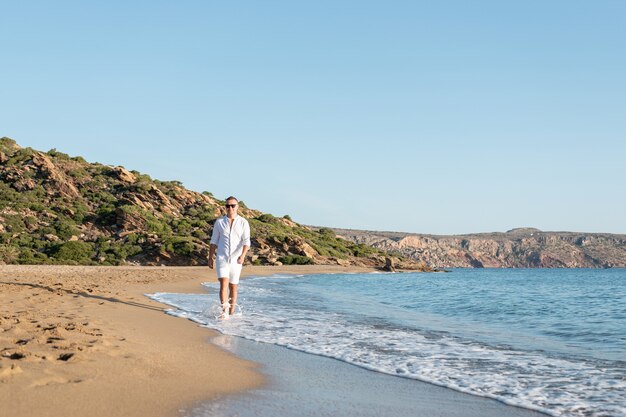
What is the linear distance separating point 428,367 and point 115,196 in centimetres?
5600

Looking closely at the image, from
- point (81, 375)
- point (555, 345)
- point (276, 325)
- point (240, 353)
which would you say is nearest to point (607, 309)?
point (555, 345)

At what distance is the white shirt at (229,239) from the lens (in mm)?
10797

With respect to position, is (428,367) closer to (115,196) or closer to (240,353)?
(240,353)

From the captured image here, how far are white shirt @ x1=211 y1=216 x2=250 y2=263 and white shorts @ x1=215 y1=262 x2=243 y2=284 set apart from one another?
0.09 m

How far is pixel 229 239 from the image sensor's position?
425 inches

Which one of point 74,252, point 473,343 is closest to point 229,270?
point 473,343

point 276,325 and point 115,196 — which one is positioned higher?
point 115,196

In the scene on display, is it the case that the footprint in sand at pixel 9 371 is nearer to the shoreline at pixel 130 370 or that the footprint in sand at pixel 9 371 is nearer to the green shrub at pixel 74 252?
the shoreline at pixel 130 370

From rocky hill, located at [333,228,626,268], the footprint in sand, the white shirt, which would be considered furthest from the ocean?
rocky hill, located at [333,228,626,268]

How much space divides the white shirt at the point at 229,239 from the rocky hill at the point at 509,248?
144193mm

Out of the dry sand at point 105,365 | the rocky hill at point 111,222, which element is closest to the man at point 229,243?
the dry sand at point 105,365

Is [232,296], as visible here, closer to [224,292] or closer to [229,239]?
[224,292]

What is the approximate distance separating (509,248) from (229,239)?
178894 millimetres

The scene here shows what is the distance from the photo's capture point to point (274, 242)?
56844 millimetres
